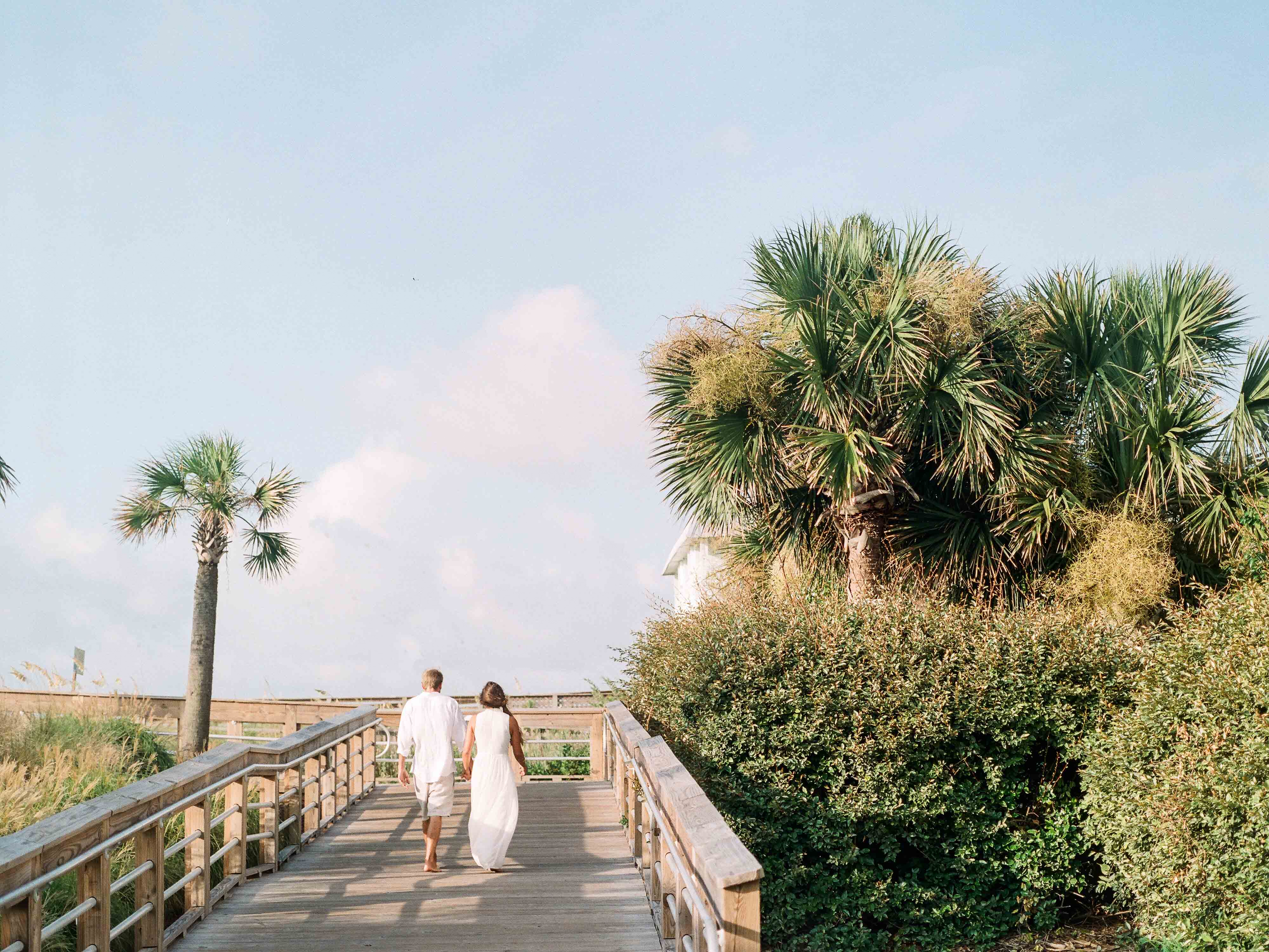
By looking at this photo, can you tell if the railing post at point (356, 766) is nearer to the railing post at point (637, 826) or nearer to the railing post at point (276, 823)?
the railing post at point (276, 823)

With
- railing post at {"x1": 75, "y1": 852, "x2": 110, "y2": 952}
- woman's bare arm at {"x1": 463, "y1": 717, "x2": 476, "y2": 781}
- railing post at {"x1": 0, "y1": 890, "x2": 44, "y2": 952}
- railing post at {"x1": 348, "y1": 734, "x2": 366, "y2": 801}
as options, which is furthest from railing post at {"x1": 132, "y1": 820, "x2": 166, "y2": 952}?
railing post at {"x1": 348, "y1": 734, "x2": 366, "y2": 801}

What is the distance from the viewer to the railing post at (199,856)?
7910 mm

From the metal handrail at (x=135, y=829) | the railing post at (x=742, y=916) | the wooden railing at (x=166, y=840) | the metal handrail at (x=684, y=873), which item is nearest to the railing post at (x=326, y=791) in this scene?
the wooden railing at (x=166, y=840)

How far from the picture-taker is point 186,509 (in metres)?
22.0

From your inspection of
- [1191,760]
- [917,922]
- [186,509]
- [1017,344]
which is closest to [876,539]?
[1017,344]

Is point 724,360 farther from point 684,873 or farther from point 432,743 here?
point 684,873

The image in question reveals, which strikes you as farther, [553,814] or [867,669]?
[553,814]

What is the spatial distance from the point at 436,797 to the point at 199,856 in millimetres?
2691

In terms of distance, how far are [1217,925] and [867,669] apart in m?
3.66

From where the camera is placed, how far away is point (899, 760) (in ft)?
37.9

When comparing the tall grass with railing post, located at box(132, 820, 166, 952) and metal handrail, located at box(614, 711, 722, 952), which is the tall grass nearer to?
railing post, located at box(132, 820, 166, 952)

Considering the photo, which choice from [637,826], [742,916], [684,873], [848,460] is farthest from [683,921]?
[848,460]

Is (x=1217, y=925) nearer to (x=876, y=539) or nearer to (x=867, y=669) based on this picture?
(x=867, y=669)

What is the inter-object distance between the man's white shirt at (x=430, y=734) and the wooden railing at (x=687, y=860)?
160 cm
